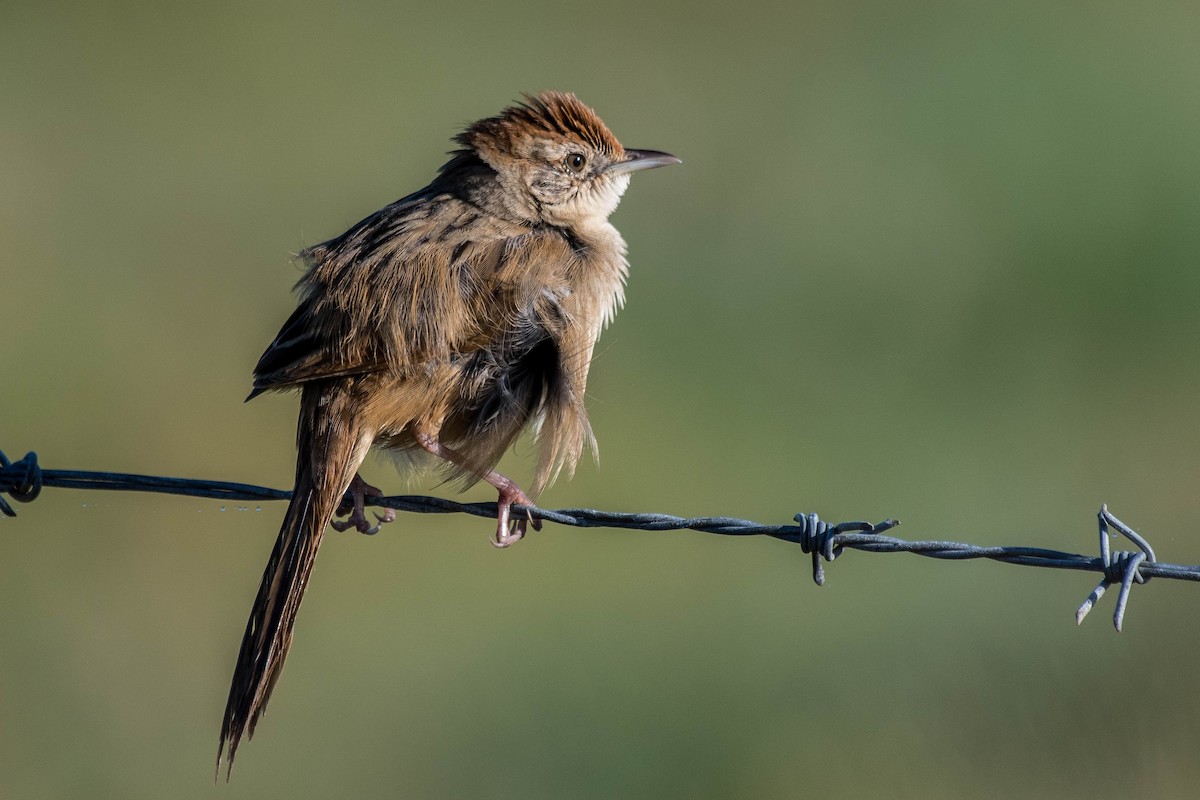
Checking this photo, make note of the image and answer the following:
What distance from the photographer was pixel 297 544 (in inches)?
203

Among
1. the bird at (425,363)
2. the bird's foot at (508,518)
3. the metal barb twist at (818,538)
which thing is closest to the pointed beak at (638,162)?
the bird at (425,363)

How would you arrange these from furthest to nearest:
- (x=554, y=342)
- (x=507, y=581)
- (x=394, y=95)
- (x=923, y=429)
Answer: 1. (x=394, y=95)
2. (x=923, y=429)
3. (x=507, y=581)
4. (x=554, y=342)

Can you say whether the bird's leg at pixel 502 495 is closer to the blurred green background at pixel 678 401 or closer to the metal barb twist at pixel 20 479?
the blurred green background at pixel 678 401

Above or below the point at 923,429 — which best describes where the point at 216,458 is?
below

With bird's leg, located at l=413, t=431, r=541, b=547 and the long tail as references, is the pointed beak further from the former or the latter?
the long tail

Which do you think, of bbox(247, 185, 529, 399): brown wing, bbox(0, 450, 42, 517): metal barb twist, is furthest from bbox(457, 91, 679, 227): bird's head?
bbox(0, 450, 42, 517): metal barb twist

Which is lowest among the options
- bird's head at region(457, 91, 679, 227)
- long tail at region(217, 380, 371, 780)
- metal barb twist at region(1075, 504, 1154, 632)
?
long tail at region(217, 380, 371, 780)

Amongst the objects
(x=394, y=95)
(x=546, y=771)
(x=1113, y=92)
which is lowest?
(x=546, y=771)

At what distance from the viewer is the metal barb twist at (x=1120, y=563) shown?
4.04m

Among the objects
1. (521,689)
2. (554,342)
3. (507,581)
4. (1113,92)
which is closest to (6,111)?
(507,581)

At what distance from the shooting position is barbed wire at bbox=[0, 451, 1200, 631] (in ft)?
13.5

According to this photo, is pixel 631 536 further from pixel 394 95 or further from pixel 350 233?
pixel 394 95

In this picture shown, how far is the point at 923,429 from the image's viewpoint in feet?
31.9

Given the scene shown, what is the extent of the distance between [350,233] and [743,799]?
140 inches
